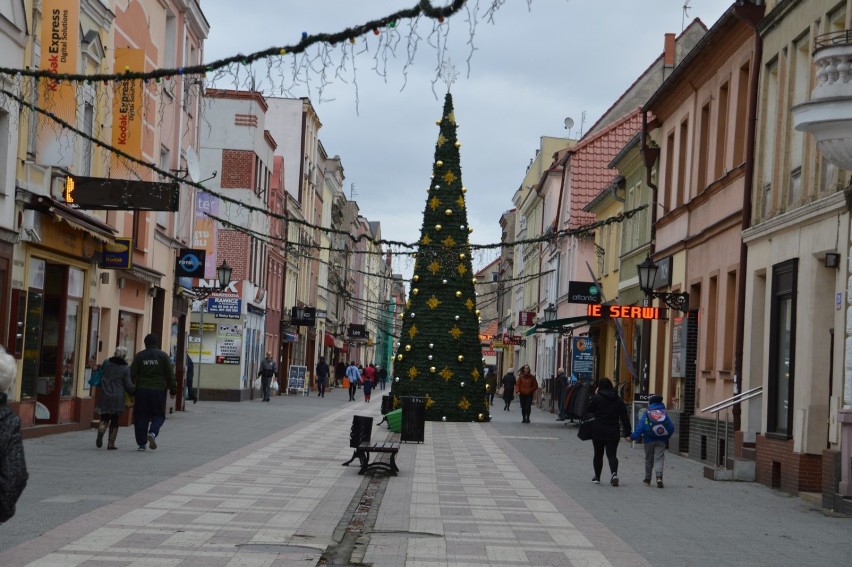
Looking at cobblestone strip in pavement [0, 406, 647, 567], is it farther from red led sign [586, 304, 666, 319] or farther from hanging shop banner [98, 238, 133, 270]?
red led sign [586, 304, 666, 319]

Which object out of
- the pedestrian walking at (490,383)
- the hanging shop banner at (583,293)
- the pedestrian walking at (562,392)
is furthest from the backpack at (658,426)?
the pedestrian walking at (562,392)

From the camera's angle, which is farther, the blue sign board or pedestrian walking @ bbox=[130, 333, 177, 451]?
the blue sign board

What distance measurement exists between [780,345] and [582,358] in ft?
77.2

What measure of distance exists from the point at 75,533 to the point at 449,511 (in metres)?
4.46

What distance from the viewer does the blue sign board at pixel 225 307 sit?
47.3 meters

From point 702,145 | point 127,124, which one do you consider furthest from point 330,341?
point 127,124

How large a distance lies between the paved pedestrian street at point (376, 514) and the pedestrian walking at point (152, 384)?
60cm

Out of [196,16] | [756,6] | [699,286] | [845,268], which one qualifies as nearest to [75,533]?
[845,268]

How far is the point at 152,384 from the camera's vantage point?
21.7m

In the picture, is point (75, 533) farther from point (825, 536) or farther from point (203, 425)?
point (203, 425)

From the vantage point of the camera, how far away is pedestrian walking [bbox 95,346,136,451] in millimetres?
21203

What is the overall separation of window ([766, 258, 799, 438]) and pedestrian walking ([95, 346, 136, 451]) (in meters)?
9.64

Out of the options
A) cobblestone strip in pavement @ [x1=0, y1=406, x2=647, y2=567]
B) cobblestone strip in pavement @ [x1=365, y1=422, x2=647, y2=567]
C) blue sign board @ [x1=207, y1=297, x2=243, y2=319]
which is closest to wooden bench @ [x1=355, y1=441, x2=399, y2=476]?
cobblestone strip in pavement @ [x1=0, y1=406, x2=647, y2=567]

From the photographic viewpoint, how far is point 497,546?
38.1ft
